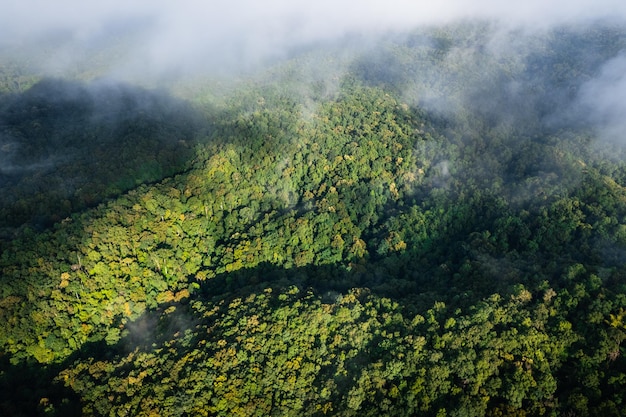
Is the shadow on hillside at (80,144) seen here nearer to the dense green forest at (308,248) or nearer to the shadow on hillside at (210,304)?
the dense green forest at (308,248)

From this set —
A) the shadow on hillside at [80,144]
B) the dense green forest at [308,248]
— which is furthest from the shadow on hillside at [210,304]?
the shadow on hillside at [80,144]

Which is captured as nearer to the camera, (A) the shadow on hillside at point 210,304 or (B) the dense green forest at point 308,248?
(A) the shadow on hillside at point 210,304

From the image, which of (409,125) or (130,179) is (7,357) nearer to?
(130,179)

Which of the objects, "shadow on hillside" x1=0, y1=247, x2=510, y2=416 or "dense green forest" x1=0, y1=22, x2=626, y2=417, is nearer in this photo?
"shadow on hillside" x1=0, y1=247, x2=510, y2=416

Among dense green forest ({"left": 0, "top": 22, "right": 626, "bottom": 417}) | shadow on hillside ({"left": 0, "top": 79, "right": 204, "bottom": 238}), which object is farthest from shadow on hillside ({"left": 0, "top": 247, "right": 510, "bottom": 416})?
shadow on hillside ({"left": 0, "top": 79, "right": 204, "bottom": 238})

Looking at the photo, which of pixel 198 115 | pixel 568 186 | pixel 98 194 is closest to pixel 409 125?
pixel 568 186

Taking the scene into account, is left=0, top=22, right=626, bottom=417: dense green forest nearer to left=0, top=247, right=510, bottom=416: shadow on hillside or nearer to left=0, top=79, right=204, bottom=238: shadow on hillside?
left=0, top=247, right=510, bottom=416: shadow on hillside
